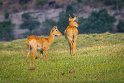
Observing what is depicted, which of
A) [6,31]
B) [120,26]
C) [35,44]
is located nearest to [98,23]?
[120,26]

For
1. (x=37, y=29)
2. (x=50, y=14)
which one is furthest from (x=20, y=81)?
(x=50, y=14)

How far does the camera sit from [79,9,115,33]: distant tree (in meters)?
59.3

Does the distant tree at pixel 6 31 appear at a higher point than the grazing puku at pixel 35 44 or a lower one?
higher

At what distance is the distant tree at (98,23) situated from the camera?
195 ft

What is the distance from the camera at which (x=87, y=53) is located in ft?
72.2

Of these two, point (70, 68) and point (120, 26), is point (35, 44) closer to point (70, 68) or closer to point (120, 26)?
point (70, 68)

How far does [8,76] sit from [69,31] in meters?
6.44

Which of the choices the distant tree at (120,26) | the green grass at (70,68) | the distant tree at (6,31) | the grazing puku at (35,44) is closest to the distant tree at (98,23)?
the distant tree at (120,26)

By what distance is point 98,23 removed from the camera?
60281 mm

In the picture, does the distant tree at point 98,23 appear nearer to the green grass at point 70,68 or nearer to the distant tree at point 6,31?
the distant tree at point 6,31

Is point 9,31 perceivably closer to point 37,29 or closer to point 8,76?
point 37,29

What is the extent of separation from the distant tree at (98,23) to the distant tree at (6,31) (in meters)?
8.60

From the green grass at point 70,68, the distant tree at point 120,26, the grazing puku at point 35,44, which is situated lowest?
the green grass at point 70,68

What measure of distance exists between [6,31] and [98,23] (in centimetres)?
1139
